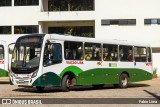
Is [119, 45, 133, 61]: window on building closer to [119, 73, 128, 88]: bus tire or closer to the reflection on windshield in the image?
[119, 73, 128, 88]: bus tire

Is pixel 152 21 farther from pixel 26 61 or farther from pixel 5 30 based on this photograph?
pixel 26 61

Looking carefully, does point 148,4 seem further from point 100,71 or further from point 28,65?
point 28,65

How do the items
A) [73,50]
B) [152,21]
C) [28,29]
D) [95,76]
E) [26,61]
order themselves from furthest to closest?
[28,29] < [152,21] < [95,76] < [73,50] < [26,61]

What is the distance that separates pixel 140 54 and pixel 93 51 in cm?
453

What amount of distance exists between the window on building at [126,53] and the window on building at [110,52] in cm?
43

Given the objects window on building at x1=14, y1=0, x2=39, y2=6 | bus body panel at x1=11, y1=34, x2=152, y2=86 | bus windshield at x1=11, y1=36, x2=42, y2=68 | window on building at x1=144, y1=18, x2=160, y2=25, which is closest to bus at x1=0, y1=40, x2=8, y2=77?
bus windshield at x1=11, y1=36, x2=42, y2=68

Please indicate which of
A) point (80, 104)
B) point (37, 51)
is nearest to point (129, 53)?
point (37, 51)

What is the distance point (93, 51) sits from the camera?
77.9 feet

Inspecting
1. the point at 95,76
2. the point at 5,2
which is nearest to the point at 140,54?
the point at 95,76

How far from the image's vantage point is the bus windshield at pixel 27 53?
2091cm

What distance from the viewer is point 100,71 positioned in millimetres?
24312

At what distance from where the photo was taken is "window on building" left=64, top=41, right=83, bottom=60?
22.1 metres

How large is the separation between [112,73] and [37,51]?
5776 mm

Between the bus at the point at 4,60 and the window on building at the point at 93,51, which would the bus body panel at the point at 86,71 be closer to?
the window on building at the point at 93,51
